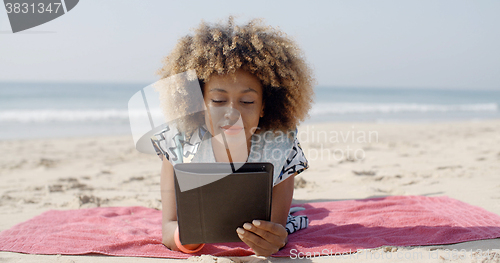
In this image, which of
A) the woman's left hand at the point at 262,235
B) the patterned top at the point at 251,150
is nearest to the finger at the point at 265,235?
the woman's left hand at the point at 262,235

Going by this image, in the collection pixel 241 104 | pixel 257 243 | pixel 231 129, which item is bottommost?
pixel 257 243

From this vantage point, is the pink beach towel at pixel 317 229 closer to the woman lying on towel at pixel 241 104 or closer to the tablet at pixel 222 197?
the woman lying on towel at pixel 241 104

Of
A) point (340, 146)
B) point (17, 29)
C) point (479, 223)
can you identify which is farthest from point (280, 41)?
point (340, 146)

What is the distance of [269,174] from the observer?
5.38ft

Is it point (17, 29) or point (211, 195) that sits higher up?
point (17, 29)

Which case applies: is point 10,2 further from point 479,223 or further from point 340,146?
point 340,146

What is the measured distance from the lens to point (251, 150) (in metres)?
2.19

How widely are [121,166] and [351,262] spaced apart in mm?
4211

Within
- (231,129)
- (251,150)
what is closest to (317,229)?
(251,150)

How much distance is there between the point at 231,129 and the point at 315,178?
2611mm

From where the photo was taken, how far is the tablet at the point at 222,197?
1626 mm

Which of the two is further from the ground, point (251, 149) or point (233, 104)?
point (233, 104)

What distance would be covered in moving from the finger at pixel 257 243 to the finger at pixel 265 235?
0.07 ft

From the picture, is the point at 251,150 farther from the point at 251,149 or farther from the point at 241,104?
the point at 241,104
